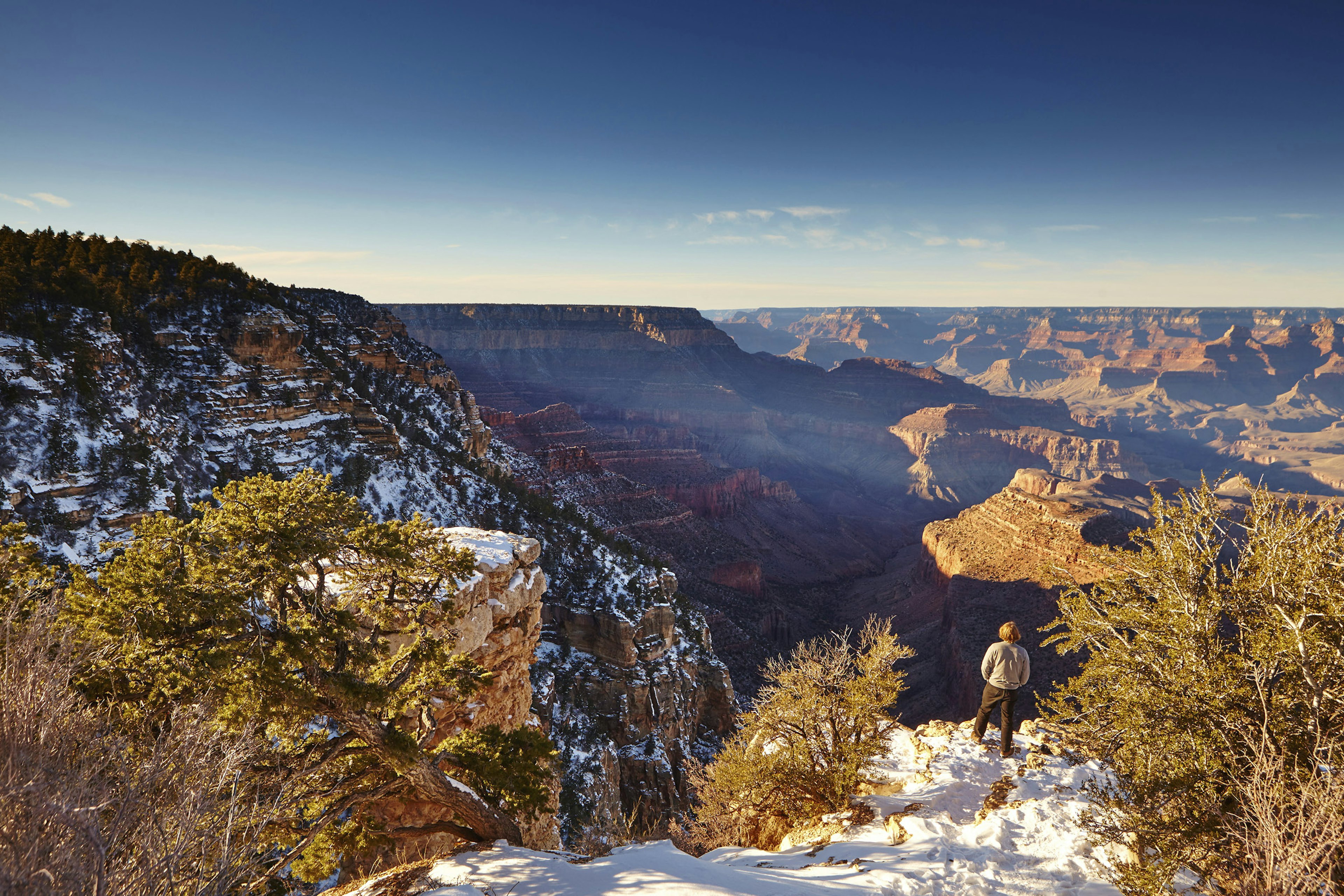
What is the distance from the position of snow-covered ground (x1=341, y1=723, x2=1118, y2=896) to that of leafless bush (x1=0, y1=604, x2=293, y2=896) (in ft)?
9.51

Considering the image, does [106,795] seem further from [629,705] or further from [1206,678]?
[629,705]

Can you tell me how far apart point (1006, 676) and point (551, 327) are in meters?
166

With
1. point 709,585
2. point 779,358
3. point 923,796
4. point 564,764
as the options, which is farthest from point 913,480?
point 923,796

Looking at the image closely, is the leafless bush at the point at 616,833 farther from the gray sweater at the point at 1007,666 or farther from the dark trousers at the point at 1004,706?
the gray sweater at the point at 1007,666

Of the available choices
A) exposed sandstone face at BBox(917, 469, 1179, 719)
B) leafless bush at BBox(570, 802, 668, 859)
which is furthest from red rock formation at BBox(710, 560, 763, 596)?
leafless bush at BBox(570, 802, 668, 859)

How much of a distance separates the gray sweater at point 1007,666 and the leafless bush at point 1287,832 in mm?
4218

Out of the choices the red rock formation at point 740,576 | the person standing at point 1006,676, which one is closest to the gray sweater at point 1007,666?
the person standing at point 1006,676

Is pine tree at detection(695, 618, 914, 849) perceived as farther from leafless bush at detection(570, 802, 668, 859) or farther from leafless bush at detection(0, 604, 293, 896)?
leafless bush at detection(0, 604, 293, 896)

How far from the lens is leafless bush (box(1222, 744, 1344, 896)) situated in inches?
241

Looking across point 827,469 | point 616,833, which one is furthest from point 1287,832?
point 827,469

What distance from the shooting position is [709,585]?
6112 centimetres

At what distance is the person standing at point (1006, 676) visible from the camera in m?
12.0

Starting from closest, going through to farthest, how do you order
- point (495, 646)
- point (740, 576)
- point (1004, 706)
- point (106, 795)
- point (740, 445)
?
point (106, 795) → point (1004, 706) → point (495, 646) → point (740, 576) → point (740, 445)

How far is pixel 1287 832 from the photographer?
681 cm
